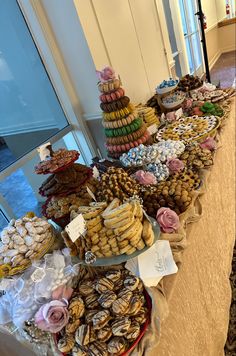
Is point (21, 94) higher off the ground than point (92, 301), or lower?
higher

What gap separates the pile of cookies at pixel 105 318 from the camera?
2.12 ft

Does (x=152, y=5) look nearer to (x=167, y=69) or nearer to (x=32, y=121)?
(x=167, y=69)

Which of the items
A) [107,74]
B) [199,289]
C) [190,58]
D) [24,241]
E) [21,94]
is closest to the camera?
[24,241]

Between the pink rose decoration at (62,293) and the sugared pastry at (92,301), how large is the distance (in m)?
0.05

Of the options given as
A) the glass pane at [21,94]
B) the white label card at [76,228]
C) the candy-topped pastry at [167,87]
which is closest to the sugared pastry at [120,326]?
the white label card at [76,228]

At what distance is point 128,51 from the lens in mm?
1979

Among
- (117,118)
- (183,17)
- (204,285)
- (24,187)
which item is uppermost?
(183,17)

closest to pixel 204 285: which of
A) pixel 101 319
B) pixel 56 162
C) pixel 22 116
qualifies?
pixel 101 319

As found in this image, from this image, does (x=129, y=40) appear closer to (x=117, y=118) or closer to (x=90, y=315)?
(x=117, y=118)

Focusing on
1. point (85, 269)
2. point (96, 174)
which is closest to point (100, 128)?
point (96, 174)

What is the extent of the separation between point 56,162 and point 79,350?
62cm

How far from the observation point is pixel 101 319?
2.18 feet

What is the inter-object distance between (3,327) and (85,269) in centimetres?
31

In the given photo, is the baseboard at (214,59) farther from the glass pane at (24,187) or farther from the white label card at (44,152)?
the white label card at (44,152)
